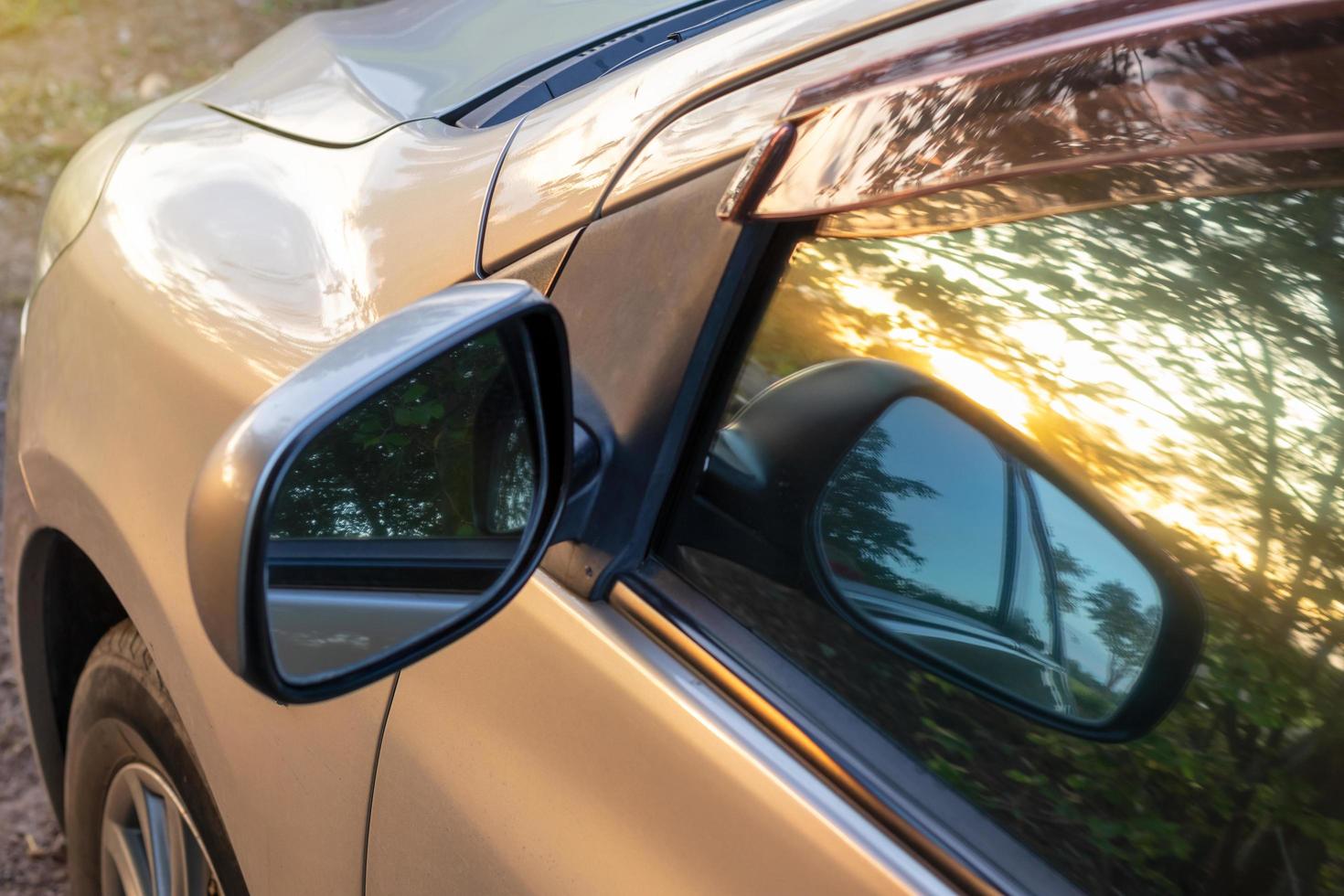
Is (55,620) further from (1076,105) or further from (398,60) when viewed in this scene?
(1076,105)

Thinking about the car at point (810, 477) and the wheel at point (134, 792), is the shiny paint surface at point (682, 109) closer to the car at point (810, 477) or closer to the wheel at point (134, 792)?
the car at point (810, 477)

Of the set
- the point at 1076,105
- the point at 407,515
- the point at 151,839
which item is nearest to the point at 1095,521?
the point at 1076,105

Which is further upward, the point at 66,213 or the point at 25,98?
the point at 66,213

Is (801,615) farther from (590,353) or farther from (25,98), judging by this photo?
(25,98)

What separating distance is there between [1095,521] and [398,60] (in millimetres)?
1559

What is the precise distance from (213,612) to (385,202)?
0.73m

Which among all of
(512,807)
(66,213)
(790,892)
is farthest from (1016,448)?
(66,213)

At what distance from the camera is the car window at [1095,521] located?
881 millimetres

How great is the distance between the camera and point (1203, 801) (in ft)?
2.98

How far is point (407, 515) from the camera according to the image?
1.24m

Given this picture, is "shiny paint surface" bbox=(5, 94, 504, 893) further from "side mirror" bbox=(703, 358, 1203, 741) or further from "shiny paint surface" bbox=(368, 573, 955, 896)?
"side mirror" bbox=(703, 358, 1203, 741)

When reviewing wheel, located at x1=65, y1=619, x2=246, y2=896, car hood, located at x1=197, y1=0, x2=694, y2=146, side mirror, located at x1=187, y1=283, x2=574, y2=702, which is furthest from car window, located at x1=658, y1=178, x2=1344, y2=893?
wheel, located at x1=65, y1=619, x2=246, y2=896

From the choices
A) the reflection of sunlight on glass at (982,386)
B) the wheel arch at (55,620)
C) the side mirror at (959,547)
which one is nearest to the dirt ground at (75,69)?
the wheel arch at (55,620)

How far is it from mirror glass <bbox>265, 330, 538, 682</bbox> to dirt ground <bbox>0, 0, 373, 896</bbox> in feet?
11.9
